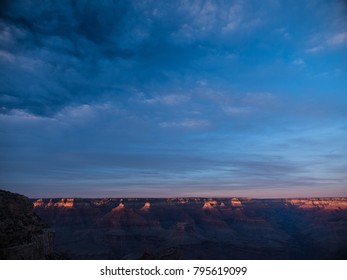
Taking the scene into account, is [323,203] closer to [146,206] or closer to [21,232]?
[146,206]

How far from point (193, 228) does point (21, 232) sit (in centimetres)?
9753

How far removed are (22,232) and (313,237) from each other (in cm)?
11640

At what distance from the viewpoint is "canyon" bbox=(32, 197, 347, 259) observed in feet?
318

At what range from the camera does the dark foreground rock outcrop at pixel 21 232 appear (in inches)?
954

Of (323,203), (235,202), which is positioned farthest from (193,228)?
(323,203)

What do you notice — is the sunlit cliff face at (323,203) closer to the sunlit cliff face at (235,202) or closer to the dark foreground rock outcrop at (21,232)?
the sunlit cliff face at (235,202)

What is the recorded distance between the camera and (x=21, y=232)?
2688cm

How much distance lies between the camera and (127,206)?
14225cm

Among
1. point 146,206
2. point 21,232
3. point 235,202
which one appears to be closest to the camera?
point 21,232

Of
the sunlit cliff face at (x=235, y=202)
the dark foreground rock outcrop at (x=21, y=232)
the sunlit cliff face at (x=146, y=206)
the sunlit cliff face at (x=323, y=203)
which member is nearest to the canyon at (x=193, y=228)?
the sunlit cliff face at (x=323, y=203)

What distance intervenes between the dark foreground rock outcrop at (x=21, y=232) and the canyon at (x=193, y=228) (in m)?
47.5

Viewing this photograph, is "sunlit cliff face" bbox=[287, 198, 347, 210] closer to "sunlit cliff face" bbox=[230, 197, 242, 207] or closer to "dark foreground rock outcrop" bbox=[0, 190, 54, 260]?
"sunlit cliff face" bbox=[230, 197, 242, 207]
